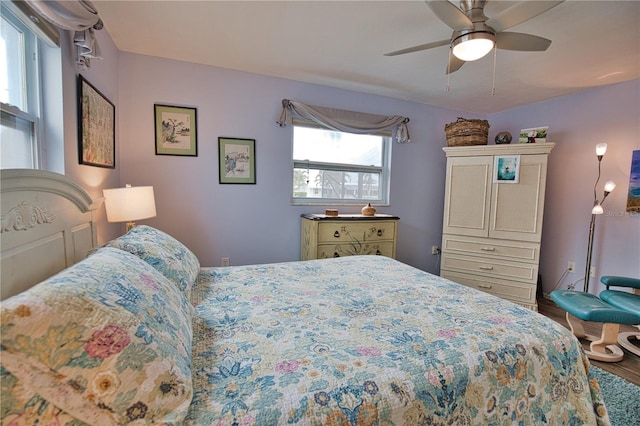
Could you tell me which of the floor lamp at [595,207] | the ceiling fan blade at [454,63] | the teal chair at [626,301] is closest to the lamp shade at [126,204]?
the ceiling fan blade at [454,63]

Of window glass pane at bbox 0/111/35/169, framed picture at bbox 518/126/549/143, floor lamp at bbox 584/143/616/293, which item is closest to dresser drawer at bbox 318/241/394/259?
framed picture at bbox 518/126/549/143

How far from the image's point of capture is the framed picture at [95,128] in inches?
69.2

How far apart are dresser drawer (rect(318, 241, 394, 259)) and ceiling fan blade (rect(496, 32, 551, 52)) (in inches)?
81.0

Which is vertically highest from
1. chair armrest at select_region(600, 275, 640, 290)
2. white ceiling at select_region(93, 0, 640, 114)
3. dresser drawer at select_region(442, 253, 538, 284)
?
white ceiling at select_region(93, 0, 640, 114)

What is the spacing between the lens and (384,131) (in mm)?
3615

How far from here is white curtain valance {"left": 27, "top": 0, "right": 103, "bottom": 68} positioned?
1.20m

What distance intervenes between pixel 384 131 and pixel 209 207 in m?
2.28

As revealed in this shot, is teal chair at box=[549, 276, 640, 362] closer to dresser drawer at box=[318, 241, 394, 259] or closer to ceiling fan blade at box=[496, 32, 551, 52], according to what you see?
dresser drawer at box=[318, 241, 394, 259]

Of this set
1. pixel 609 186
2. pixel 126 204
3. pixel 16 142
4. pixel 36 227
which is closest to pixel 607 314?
pixel 609 186

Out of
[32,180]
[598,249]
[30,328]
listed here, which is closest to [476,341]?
[30,328]

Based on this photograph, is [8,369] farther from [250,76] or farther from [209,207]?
[250,76]

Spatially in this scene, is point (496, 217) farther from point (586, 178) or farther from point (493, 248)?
point (586, 178)

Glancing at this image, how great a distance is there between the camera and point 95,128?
1.98 metres

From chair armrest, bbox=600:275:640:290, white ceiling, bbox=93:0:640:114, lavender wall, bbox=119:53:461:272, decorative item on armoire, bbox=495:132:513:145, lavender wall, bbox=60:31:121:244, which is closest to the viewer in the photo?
lavender wall, bbox=60:31:121:244
